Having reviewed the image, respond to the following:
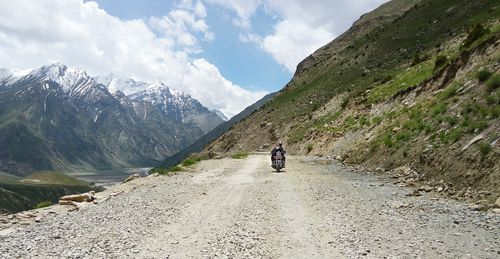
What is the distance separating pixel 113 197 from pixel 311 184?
35.2ft

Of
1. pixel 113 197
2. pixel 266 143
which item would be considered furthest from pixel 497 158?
pixel 266 143

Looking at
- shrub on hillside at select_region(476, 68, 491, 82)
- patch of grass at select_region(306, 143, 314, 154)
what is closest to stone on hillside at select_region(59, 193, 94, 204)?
shrub on hillside at select_region(476, 68, 491, 82)

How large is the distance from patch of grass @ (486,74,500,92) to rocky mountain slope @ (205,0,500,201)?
82mm

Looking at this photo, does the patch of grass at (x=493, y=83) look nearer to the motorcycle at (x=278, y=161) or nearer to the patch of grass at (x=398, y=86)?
the motorcycle at (x=278, y=161)

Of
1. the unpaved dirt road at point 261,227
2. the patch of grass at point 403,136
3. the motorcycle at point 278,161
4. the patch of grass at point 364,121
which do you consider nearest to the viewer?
the unpaved dirt road at point 261,227

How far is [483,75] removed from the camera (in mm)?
27031

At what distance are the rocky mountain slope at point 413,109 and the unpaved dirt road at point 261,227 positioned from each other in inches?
111

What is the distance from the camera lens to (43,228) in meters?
14.0

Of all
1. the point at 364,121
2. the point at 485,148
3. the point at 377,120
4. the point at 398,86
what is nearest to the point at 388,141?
the point at 377,120

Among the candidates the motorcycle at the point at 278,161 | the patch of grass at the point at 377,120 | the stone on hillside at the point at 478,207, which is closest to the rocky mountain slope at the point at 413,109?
the patch of grass at the point at 377,120

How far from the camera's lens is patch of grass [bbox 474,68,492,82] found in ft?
87.8

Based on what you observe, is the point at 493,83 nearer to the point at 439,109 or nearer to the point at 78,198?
the point at 439,109

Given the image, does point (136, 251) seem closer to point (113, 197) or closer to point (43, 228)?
point (43, 228)

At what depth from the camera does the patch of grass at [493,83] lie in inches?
969
